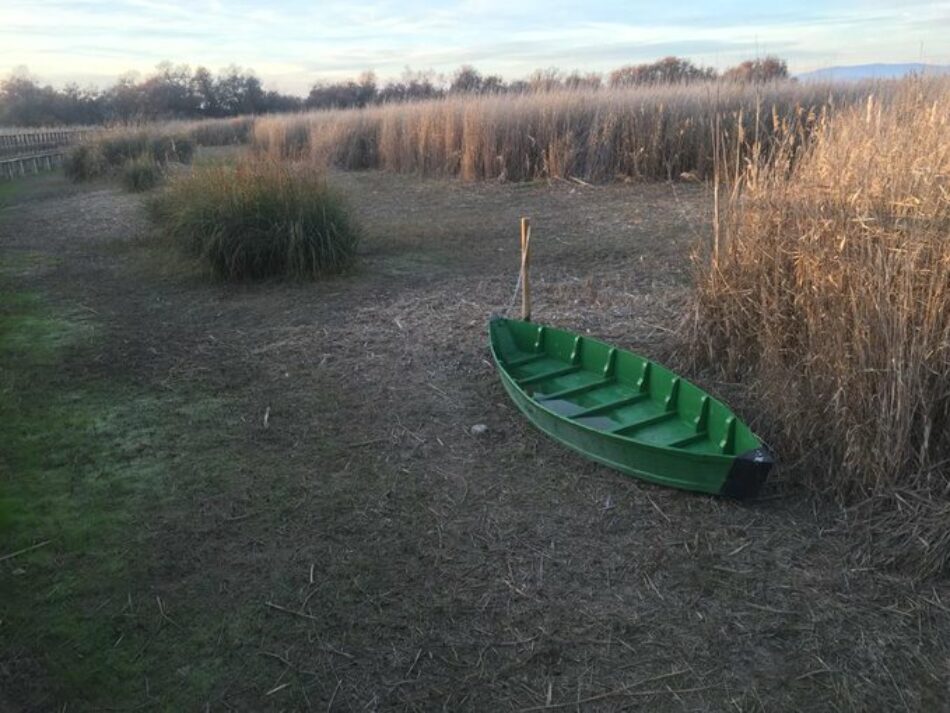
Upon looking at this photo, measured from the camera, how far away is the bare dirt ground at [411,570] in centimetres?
264

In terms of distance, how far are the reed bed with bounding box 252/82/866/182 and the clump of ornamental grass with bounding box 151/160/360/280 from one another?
4.70 m

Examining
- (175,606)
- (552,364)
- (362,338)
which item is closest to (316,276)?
(362,338)

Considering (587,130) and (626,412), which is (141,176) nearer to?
(587,130)

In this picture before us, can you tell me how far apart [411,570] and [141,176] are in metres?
14.6

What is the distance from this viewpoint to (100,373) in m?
5.63

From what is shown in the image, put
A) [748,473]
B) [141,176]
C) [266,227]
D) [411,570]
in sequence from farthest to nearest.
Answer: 1. [141,176]
2. [266,227]
3. [748,473]
4. [411,570]

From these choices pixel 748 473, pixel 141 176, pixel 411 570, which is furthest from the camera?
pixel 141 176

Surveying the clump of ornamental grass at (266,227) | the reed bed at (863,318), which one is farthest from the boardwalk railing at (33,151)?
the reed bed at (863,318)

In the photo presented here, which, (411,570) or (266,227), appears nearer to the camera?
(411,570)

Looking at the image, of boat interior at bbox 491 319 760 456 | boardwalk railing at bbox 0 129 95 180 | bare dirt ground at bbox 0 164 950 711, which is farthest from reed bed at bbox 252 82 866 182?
boardwalk railing at bbox 0 129 95 180

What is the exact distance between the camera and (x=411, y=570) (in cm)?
324

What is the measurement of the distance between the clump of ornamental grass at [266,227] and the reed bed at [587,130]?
470 cm

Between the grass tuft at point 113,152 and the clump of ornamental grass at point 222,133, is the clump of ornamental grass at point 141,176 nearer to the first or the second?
the grass tuft at point 113,152

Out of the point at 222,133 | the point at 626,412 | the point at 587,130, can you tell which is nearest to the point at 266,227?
the point at 626,412
